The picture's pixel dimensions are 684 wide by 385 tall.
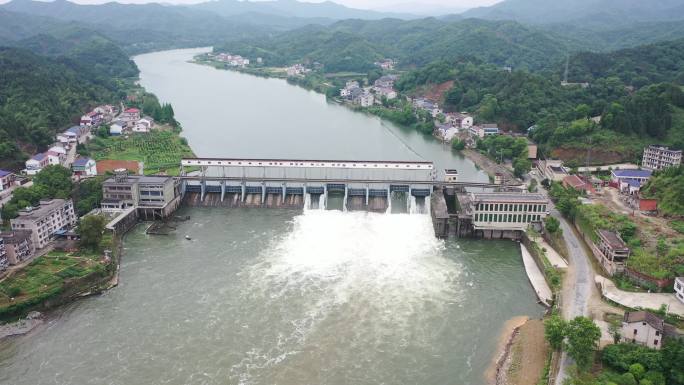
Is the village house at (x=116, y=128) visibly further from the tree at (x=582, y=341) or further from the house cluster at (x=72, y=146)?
the tree at (x=582, y=341)

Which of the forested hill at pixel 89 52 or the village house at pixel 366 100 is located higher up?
the forested hill at pixel 89 52

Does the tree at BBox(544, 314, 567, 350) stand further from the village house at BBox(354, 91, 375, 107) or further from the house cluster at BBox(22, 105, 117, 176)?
the village house at BBox(354, 91, 375, 107)

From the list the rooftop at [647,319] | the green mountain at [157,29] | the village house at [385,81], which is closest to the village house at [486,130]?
the village house at [385,81]

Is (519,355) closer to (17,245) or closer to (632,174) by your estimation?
(632,174)

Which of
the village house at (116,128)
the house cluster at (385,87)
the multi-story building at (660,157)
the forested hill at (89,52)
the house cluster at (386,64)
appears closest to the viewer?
the multi-story building at (660,157)

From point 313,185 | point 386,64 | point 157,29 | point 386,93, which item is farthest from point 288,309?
point 157,29

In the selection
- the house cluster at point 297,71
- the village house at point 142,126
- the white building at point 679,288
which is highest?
the house cluster at point 297,71
